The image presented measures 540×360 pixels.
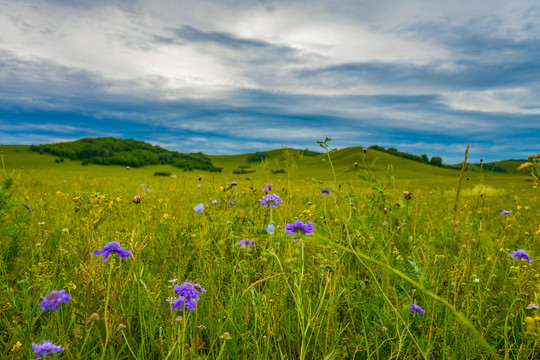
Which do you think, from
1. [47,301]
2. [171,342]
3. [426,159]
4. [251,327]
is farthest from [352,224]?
[426,159]

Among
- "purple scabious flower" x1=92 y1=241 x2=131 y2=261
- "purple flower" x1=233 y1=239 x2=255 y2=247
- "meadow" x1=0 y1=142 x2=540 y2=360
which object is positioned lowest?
"meadow" x1=0 y1=142 x2=540 y2=360

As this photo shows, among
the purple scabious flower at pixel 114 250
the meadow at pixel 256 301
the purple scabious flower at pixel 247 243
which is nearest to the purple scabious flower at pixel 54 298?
the meadow at pixel 256 301

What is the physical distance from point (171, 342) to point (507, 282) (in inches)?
110

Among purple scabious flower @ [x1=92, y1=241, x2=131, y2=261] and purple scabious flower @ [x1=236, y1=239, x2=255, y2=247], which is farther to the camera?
purple scabious flower @ [x1=236, y1=239, x2=255, y2=247]

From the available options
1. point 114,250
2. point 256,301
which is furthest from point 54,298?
point 256,301

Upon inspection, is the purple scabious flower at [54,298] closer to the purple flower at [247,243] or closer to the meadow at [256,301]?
the meadow at [256,301]

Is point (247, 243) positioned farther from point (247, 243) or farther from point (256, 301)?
point (256, 301)

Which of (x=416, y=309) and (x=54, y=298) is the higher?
(x=54, y=298)

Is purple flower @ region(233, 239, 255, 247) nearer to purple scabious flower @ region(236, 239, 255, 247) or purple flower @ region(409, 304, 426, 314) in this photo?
purple scabious flower @ region(236, 239, 255, 247)

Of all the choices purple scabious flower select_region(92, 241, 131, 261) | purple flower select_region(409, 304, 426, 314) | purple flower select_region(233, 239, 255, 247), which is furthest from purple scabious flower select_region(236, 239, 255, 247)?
purple flower select_region(409, 304, 426, 314)

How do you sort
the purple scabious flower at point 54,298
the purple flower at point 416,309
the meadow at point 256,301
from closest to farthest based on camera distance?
the purple scabious flower at point 54,298 < the meadow at point 256,301 < the purple flower at point 416,309

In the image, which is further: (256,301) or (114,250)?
(256,301)

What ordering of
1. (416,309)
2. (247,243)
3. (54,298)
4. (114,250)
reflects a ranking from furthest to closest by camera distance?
(247,243) → (416,309) → (114,250) → (54,298)

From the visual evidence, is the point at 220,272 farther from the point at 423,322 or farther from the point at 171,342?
the point at 423,322
